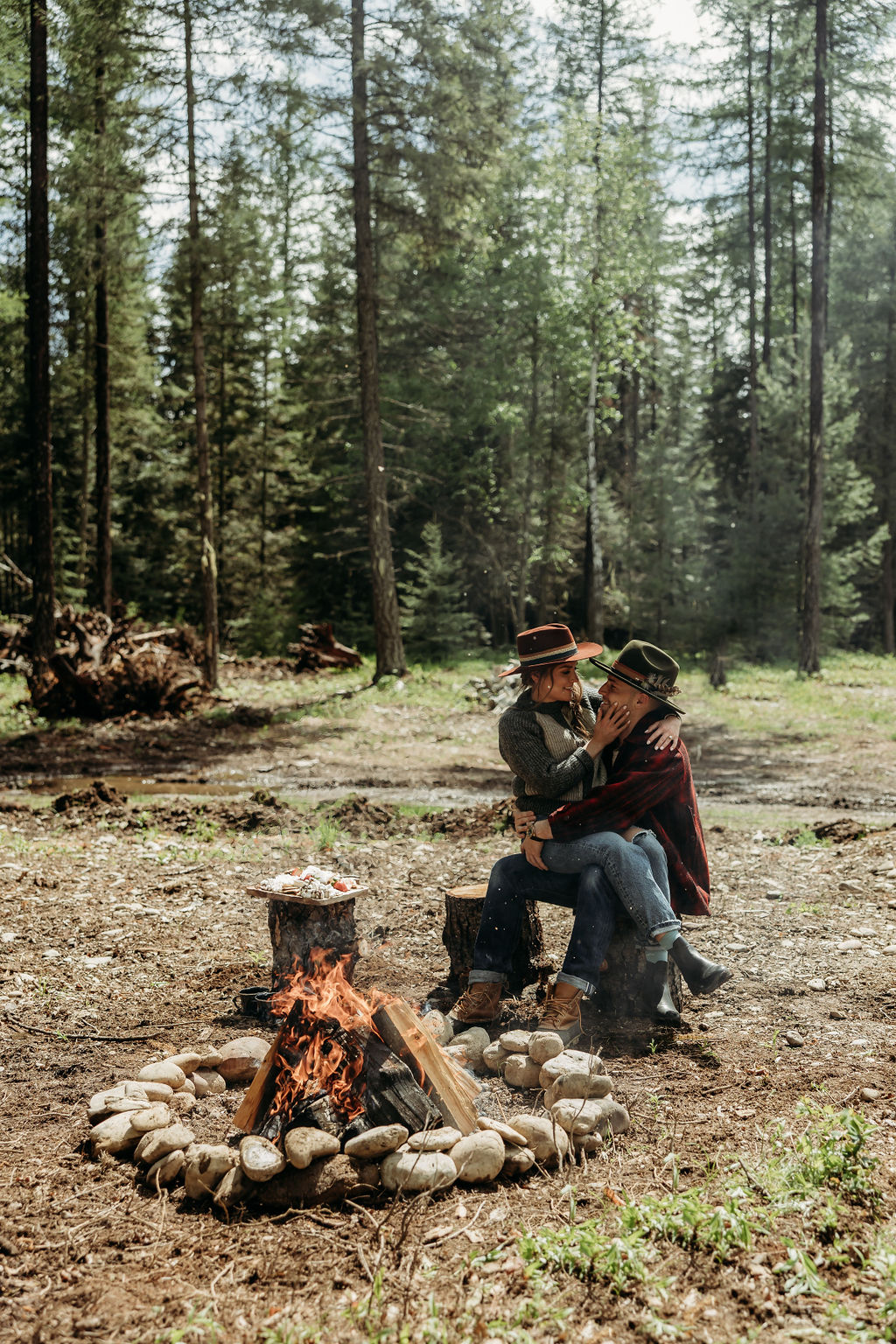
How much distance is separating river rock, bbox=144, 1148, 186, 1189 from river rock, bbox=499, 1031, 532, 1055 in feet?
4.73

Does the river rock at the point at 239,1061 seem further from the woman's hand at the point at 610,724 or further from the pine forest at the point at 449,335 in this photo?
the pine forest at the point at 449,335

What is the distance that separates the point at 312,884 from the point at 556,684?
1442 mm

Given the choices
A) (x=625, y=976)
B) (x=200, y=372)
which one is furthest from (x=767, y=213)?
(x=625, y=976)

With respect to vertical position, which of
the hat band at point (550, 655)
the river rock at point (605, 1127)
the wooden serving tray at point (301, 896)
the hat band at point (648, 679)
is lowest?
the river rock at point (605, 1127)

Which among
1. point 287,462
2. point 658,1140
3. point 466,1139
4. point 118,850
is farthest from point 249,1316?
point 287,462

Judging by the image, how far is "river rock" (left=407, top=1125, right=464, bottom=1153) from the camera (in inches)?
128

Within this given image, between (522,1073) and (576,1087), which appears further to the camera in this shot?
(522,1073)

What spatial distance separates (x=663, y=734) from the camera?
441cm

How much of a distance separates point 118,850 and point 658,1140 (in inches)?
225

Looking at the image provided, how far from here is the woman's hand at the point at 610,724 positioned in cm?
434

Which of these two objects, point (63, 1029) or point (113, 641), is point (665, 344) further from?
point (63, 1029)

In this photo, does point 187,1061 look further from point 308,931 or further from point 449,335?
point 449,335

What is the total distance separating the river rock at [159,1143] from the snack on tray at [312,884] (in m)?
1.15

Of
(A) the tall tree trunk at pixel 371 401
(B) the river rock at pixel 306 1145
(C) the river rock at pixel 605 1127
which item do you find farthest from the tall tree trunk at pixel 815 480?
(B) the river rock at pixel 306 1145
